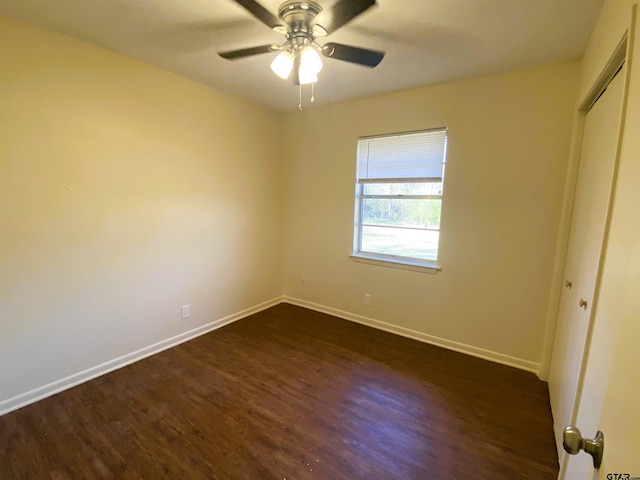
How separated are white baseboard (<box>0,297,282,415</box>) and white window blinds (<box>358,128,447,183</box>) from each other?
7.42ft

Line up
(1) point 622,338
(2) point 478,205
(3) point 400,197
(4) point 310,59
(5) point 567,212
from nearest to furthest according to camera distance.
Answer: (1) point 622,338 < (4) point 310,59 < (5) point 567,212 < (2) point 478,205 < (3) point 400,197

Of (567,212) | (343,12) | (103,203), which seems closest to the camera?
(343,12)

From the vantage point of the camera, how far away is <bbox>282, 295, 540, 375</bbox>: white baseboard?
A: 2588mm

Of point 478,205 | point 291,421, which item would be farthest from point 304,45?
point 291,421

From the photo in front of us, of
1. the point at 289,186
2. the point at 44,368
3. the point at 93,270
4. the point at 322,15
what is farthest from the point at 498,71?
the point at 44,368

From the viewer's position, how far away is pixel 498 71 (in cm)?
242

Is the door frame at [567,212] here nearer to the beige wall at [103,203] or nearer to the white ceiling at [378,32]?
the white ceiling at [378,32]

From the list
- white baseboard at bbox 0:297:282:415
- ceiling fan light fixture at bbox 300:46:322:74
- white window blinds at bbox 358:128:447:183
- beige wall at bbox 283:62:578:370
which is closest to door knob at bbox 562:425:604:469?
ceiling fan light fixture at bbox 300:46:322:74

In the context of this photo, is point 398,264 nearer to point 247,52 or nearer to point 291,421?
point 291,421

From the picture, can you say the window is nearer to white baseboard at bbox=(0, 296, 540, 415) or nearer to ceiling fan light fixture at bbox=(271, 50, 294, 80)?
white baseboard at bbox=(0, 296, 540, 415)

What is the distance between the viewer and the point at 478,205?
2639mm

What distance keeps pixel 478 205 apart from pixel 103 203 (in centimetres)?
306

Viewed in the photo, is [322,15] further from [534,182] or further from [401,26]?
[534,182]

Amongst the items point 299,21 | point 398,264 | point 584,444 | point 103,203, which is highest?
point 299,21
